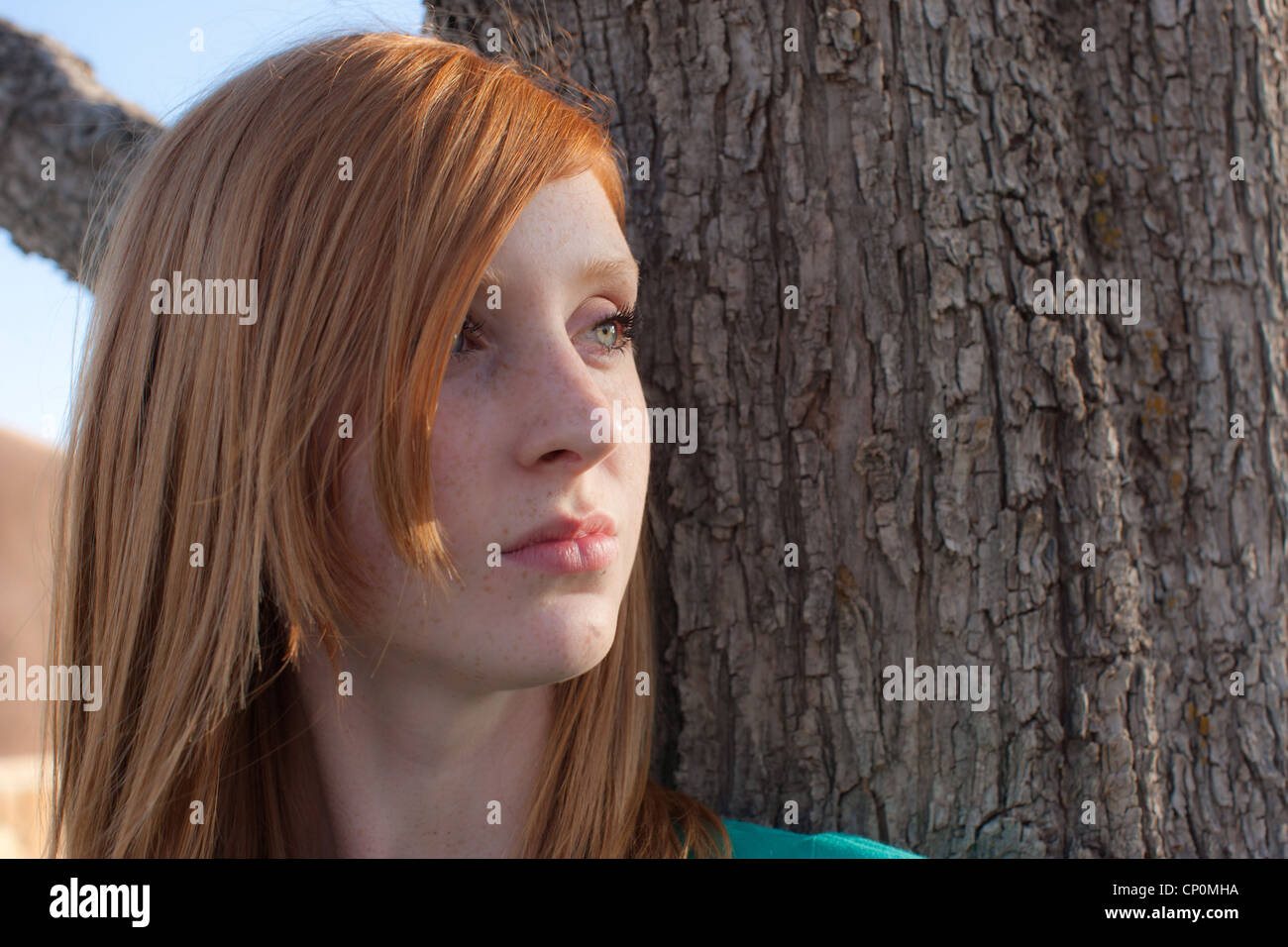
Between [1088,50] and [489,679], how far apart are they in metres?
1.62

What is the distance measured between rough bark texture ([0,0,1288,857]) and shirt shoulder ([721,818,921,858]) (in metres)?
0.15

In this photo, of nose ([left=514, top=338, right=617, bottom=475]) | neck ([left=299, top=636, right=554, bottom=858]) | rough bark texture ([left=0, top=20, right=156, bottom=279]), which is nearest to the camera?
nose ([left=514, top=338, right=617, bottom=475])

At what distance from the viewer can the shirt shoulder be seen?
1.44 meters

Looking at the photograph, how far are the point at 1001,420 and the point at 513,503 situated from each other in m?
0.94

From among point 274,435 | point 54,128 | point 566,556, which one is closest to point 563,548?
point 566,556

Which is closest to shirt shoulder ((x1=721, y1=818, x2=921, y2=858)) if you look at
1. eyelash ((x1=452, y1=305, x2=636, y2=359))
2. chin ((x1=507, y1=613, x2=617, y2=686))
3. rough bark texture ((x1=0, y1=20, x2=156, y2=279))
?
chin ((x1=507, y1=613, x2=617, y2=686))

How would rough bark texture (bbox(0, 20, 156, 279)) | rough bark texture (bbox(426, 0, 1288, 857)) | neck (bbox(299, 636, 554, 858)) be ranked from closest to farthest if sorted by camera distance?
neck (bbox(299, 636, 554, 858)), rough bark texture (bbox(426, 0, 1288, 857)), rough bark texture (bbox(0, 20, 156, 279))

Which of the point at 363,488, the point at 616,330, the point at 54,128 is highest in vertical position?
the point at 54,128

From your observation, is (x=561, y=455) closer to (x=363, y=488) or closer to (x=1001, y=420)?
(x=363, y=488)

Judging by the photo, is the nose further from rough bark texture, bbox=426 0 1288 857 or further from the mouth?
rough bark texture, bbox=426 0 1288 857

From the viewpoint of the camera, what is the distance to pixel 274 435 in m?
1.24
